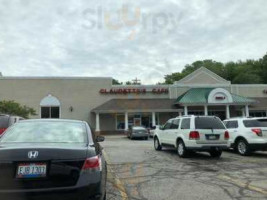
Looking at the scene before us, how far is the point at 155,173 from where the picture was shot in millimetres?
10164

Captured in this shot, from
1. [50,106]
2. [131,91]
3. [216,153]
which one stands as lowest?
[216,153]

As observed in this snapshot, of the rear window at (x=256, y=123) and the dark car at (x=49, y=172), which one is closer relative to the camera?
the dark car at (x=49, y=172)

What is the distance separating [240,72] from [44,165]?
78.4 m

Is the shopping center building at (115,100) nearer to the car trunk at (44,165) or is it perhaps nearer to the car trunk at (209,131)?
the car trunk at (209,131)

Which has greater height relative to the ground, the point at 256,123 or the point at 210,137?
the point at 256,123

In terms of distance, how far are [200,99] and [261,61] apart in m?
46.4

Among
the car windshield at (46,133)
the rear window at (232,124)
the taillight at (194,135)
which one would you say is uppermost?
the rear window at (232,124)

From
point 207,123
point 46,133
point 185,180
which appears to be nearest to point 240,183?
point 185,180

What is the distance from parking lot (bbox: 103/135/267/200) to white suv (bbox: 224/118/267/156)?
219 centimetres

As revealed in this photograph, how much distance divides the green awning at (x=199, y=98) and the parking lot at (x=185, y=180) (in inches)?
1152

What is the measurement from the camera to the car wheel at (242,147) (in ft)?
49.4

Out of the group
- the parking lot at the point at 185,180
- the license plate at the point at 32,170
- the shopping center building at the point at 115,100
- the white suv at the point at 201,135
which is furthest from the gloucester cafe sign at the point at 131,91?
the license plate at the point at 32,170

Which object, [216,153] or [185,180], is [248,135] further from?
[185,180]

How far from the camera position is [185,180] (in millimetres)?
8984
